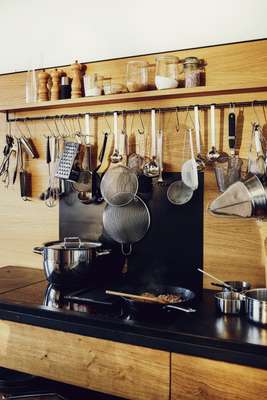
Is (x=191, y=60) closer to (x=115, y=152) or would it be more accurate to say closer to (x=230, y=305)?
(x=115, y=152)

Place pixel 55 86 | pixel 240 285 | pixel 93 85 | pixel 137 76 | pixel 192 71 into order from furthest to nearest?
1. pixel 55 86
2. pixel 93 85
3. pixel 137 76
4. pixel 192 71
5. pixel 240 285

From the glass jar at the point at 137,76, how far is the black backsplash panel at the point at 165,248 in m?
0.42

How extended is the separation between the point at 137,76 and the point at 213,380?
133cm

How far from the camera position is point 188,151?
2.08 m

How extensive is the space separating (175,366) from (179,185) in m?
0.88

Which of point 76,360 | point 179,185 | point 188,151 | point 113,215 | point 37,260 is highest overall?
point 188,151

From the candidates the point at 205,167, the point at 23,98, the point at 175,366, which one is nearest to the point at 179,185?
the point at 205,167

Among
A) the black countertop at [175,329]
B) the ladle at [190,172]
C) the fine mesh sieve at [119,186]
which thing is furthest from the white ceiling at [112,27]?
the black countertop at [175,329]

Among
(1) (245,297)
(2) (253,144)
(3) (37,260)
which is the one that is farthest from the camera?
(3) (37,260)

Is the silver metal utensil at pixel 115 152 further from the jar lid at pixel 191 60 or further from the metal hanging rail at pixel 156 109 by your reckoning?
the jar lid at pixel 191 60

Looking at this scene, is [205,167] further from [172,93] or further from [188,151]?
[172,93]

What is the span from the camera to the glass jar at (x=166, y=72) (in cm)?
200

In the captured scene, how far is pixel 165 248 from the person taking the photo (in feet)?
6.98

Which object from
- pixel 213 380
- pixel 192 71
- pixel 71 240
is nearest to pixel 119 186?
pixel 71 240
